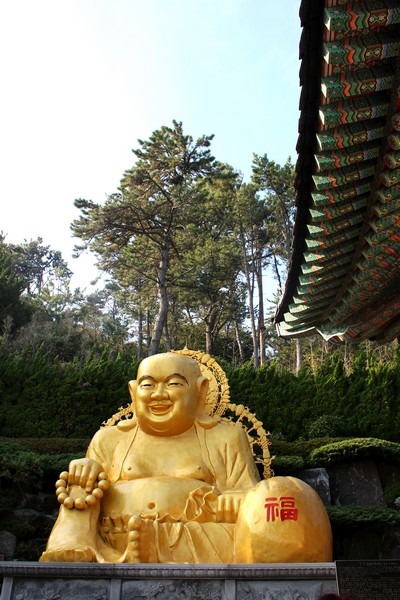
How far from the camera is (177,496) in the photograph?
14.1 ft

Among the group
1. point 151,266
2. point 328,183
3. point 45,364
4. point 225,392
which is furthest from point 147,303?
point 328,183

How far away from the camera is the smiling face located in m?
4.92

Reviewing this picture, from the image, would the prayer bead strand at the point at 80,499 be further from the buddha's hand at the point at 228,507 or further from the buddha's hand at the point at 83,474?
the buddha's hand at the point at 228,507

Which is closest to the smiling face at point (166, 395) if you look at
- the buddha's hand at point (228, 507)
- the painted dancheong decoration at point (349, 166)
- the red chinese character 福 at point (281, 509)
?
the buddha's hand at point (228, 507)

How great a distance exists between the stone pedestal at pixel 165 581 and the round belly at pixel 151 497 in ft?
2.40

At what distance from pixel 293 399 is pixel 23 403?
493cm

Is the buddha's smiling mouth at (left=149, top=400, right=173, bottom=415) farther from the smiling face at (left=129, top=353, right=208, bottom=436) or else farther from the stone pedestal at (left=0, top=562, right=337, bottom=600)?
the stone pedestal at (left=0, top=562, right=337, bottom=600)

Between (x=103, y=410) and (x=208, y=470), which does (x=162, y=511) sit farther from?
(x=103, y=410)

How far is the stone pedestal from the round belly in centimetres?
73

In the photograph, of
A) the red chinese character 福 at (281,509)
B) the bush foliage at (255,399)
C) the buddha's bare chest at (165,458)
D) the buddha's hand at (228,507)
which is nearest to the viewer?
the red chinese character 福 at (281,509)

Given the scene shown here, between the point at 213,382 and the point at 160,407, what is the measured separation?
958 millimetres

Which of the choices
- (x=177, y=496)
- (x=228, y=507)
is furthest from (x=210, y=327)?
(x=228, y=507)

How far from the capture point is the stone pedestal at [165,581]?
3.32m

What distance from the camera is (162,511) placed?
13.8 feet
